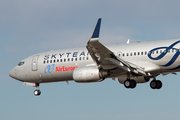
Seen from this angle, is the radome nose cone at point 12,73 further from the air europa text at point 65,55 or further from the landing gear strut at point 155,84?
the landing gear strut at point 155,84

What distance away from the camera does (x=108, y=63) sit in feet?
93.0

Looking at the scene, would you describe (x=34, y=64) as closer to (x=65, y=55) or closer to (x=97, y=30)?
(x=65, y=55)

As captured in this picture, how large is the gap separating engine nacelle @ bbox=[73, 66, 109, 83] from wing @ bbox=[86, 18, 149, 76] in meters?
0.55

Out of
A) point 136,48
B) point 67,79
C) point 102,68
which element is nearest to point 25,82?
point 67,79

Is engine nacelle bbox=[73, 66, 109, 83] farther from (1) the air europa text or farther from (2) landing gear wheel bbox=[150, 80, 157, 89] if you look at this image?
(2) landing gear wheel bbox=[150, 80, 157, 89]

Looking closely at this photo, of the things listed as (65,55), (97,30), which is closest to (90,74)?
(97,30)

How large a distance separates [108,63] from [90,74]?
1.66 m

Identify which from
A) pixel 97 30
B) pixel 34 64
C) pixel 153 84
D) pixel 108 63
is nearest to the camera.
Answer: pixel 97 30

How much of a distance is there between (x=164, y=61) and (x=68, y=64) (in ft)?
28.6

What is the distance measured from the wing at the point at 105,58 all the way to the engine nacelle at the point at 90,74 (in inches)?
21.6

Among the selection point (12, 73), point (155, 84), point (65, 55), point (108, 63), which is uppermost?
point (65, 55)

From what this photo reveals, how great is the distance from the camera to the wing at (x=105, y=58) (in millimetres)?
25469

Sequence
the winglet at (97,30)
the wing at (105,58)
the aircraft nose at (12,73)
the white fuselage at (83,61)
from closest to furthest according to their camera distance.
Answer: the winglet at (97,30), the wing at (105,58), the white fuselage at (83,61), the aircraft nose at (12,73)

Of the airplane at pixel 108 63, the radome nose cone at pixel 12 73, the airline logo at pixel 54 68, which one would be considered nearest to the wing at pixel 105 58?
the airplane at pixel 108 63
